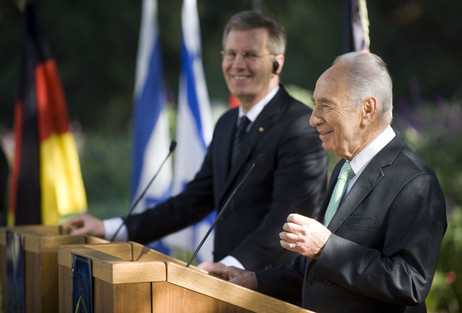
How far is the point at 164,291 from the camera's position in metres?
2.16

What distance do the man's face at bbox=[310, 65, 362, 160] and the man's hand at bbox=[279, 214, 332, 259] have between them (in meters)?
0.32

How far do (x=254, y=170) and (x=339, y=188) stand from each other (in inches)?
36.2

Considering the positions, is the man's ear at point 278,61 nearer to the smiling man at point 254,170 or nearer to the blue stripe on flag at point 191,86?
the smiling man at point 254,170

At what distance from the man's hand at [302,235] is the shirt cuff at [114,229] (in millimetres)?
1533

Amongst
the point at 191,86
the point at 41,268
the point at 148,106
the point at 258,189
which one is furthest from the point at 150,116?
the point at 41,268

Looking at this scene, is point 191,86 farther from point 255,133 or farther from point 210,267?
point 210,267

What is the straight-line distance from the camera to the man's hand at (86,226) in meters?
3.34

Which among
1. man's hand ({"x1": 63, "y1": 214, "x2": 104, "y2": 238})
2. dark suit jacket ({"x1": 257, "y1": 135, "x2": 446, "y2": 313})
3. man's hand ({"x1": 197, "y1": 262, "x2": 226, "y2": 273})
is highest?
dark suit jacket ({"x1": 257, "y1": 135, "x2": 446, "y2": 313})

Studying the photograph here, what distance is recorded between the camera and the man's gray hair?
227 centimetres

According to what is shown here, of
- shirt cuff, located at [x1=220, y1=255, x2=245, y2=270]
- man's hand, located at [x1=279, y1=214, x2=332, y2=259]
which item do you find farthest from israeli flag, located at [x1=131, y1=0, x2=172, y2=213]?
man's hand, located at [x1=279, y1=214, x2=332, y2=259]

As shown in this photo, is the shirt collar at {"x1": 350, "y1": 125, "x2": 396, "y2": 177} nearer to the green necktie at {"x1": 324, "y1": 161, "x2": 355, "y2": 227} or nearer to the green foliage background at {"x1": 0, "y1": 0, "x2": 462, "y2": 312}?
the green necktie at {"x1": 324, "y1": 161, "x2": 355, "y2": 227}

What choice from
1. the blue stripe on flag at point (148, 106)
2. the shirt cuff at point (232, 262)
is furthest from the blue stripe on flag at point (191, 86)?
the shirt cuff at point (232, 262)

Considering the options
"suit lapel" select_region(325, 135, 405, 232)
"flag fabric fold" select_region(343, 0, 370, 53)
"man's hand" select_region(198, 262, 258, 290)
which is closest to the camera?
"suit lapel" select_region(325, 135, 405, 232)

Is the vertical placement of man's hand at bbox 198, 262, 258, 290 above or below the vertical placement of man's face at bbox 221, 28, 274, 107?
below
